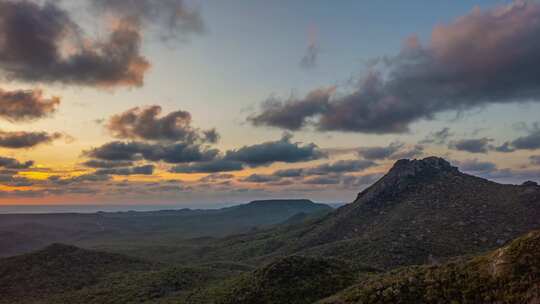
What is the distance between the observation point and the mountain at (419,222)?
268 ft

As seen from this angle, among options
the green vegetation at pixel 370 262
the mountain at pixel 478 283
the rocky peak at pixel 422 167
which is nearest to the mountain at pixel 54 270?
the green vegetation at pixel 370 262

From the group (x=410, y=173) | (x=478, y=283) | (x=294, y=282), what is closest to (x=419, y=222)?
(x=410, y=173)

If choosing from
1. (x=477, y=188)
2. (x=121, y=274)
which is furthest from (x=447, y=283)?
(x=477, y=188)

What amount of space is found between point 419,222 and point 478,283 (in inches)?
3131

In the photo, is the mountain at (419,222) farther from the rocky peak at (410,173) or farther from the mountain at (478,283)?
the mountain at (478,283)

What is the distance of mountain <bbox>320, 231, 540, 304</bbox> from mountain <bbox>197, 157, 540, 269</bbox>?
1760 inches

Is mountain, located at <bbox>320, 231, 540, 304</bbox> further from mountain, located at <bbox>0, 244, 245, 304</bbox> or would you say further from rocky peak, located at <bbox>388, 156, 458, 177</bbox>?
rocky peak, located at <bbox>388, 156, 458, 177</bbox>

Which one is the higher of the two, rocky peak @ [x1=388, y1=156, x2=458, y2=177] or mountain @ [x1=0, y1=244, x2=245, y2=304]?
rocky peak @ [x1=388, y1=156, x2=458, y2=177]

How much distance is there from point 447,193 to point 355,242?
45.3m

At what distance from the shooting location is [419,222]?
329 ft

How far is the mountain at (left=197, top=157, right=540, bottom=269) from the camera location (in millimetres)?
81625

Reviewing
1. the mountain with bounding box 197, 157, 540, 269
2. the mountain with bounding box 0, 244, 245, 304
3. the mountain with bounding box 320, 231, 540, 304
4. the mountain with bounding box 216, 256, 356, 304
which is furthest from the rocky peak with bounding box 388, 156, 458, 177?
the mountain with bounding box 320, 231, 540, 304

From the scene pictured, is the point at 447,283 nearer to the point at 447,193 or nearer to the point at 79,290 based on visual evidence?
the point at 79,290

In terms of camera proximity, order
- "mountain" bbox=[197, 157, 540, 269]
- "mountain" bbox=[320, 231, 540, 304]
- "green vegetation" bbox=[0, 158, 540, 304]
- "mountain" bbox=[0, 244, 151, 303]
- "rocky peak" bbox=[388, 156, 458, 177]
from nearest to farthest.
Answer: "mountain" bbox=[320, 231, 540, 304], "green vegetation" bbox=[0, 158, 540, 304], "mountain" bbox=[0, 244, 151, 303], "mountain" bbox=[197, 157, 540, 269], "rocky peak" bbox=[388, 156, 458, 177]
